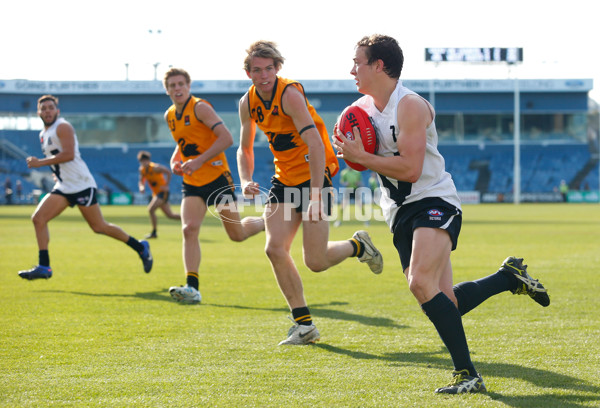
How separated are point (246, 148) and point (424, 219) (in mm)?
2427

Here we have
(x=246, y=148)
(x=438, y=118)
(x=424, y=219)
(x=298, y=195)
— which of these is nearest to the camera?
(x=424, y=219)

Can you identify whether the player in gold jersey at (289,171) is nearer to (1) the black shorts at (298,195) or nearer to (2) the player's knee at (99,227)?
(1) the black shorts at (298,195)

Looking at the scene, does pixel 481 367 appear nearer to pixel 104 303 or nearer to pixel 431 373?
pixel 431 373

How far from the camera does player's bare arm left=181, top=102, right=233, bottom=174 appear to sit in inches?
303

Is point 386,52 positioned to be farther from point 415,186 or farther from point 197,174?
point 197,174

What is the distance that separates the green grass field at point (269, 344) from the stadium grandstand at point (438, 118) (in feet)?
174

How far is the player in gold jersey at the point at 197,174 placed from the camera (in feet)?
26.7

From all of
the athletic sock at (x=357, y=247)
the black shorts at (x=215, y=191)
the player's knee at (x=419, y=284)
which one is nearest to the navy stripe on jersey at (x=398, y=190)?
the player's knee at (x=419, y=284)

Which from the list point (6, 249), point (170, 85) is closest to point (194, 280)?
point (170, 85)

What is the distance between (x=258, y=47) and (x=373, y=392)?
284 cm

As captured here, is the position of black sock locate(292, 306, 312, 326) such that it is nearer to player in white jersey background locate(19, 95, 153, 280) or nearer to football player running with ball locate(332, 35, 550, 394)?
football player running with ball locate(332, 35, 550, 394)

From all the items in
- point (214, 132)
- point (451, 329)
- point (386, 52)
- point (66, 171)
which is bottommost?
point (451, 329)

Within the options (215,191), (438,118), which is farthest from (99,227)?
(438,118)

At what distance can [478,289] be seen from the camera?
16.8 feet
